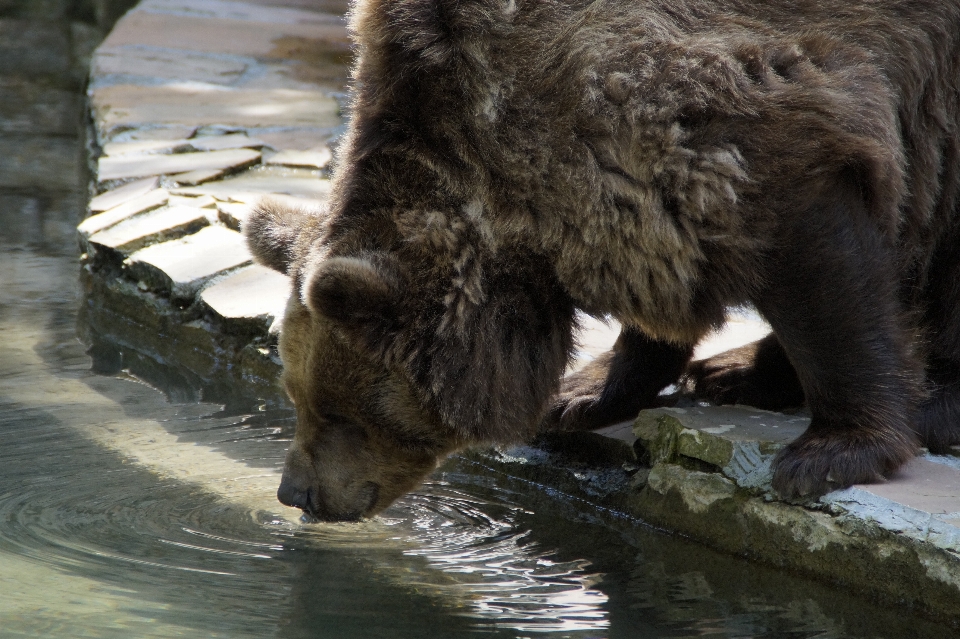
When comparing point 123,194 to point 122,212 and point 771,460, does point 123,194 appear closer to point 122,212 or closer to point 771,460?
point 122,212

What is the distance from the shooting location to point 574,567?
3.41 meters

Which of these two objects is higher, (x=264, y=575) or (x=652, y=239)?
(x=652, y=239)

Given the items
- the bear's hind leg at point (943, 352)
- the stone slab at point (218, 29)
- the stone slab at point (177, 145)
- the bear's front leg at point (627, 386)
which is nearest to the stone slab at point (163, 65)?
the stone slab at point (218, 29)

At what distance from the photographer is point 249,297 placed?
5348 mm

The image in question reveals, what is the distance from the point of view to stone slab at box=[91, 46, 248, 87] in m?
8.92

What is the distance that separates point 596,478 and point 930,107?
1.63m

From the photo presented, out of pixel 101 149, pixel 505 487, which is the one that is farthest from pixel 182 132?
pixel 505 487

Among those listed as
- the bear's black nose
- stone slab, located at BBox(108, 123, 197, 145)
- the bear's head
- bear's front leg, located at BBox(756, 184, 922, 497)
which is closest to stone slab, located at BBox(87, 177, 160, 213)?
stone slab, located at BBox(108, 123, 197, 145)

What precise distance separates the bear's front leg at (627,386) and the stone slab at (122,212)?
299cm

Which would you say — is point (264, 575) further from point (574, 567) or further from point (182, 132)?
point (182, 132)

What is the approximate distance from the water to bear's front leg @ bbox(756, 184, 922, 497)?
36 centimetres

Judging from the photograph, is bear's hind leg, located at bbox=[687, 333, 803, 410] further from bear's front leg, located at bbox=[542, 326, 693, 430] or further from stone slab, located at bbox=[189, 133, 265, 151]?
stone slab, located at bbox=[189, 133, 265, 151]

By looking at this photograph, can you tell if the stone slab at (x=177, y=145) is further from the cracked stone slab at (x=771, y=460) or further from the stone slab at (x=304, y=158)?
the cracked stone slab at (x=771, y=460)

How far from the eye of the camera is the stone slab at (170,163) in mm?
6945
